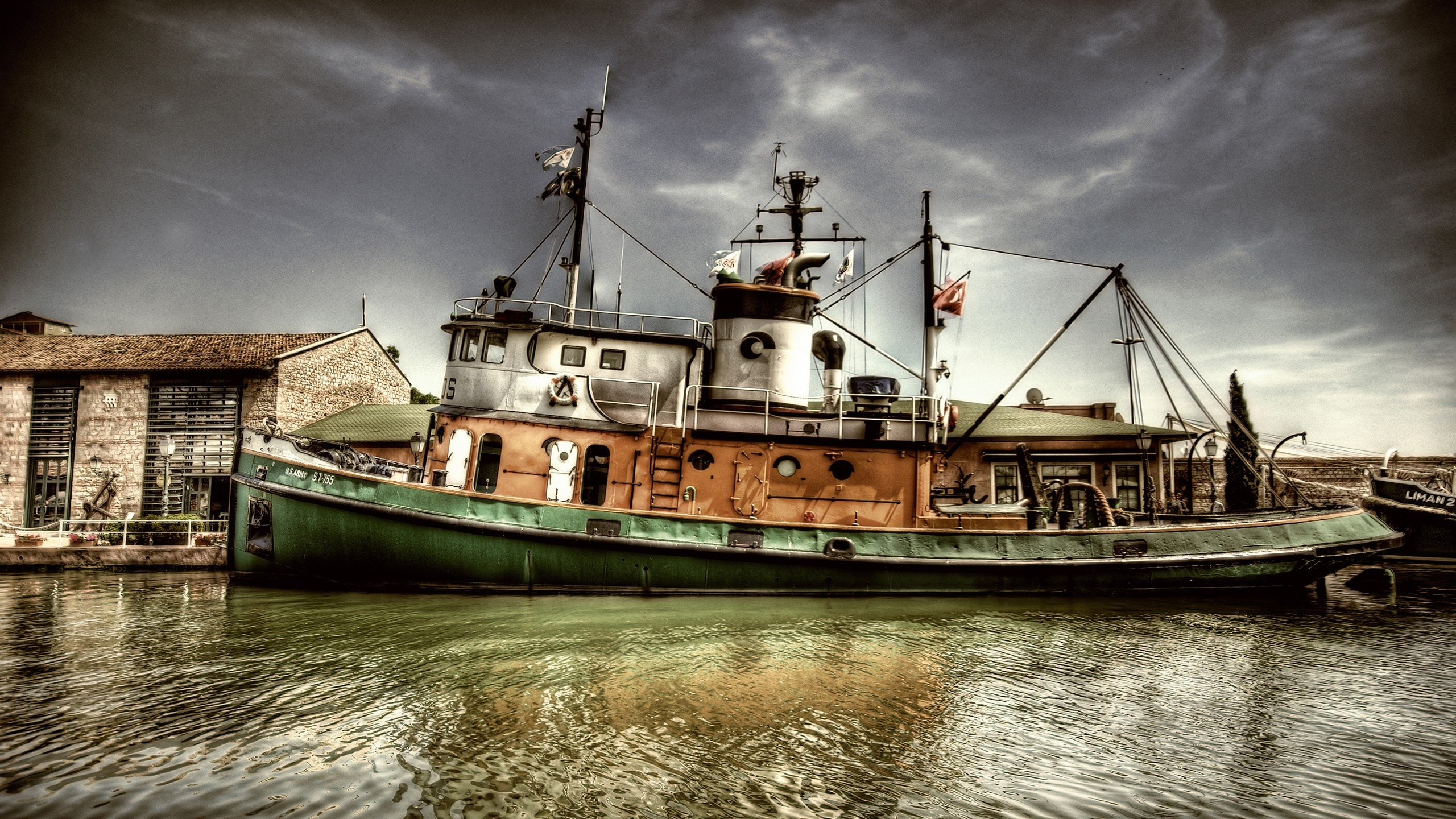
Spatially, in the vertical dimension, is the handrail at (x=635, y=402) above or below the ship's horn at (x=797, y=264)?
below

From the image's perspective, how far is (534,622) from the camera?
9383mm

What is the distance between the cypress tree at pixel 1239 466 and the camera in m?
23.1

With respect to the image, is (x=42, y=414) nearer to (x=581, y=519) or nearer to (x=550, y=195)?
(x=550, y=195)

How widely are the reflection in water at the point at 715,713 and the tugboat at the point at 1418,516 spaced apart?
11429 millimetres

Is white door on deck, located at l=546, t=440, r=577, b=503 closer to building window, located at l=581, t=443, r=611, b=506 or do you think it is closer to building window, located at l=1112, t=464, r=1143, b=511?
building window, located at l=581, t=443, r=611, b=506

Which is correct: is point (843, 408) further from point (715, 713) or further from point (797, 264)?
point (715, 713)

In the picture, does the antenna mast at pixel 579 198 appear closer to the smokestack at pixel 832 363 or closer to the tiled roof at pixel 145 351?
the smokestack at pixel 832 363

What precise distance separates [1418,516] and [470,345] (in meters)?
Answer: 22.5

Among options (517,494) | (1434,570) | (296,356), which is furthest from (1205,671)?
(296,356)

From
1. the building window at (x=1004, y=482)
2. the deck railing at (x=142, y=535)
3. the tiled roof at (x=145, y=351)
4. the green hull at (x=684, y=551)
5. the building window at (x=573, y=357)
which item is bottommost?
the deck railing at (x=142, y=535)

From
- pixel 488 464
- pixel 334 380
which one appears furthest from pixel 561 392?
pixel 334 380

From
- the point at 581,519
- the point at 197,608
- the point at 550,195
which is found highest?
the point at 550,195

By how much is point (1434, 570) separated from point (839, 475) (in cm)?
1475

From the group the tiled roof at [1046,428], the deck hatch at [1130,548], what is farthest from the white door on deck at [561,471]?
the tiled roof at [1046,428]
